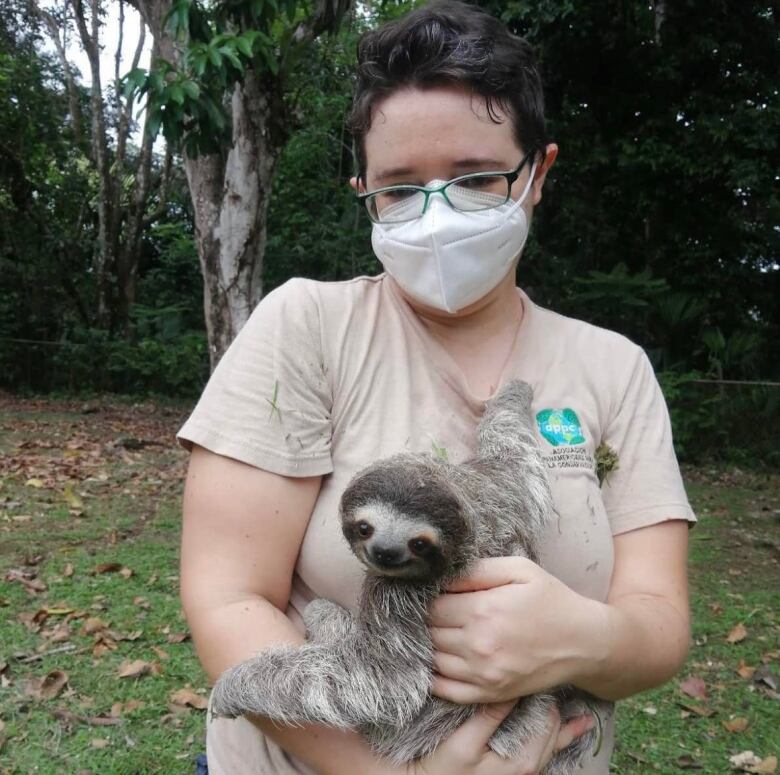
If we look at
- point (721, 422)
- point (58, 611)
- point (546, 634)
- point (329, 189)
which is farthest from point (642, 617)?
point (329, 189)

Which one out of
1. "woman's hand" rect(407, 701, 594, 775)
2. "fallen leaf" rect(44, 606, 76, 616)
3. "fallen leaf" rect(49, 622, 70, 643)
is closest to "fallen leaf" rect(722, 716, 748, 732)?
"woman's hand" rect(407, 701, 594, 775)

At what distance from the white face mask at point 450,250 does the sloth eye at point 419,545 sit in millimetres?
565

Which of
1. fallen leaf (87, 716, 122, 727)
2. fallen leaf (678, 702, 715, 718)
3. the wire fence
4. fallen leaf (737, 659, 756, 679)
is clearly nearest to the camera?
fallen leaf (87, 716, 122, 727)

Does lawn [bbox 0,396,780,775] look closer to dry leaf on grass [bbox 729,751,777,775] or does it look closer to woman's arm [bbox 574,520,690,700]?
dry leaf on grass [bbox 729,751,777,775]

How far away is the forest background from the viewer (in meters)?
6.25

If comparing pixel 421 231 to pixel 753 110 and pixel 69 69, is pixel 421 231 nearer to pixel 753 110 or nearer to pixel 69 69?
pixel 753 110

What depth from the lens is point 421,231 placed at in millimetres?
1802

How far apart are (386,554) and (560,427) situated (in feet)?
1.65

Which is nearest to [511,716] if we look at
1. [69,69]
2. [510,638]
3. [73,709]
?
[510,638]

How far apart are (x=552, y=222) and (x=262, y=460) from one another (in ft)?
35.9

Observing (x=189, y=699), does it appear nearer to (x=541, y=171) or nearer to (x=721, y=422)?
(x=541, y=171)

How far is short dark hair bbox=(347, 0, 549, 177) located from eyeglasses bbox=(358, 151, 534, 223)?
0.08 meters

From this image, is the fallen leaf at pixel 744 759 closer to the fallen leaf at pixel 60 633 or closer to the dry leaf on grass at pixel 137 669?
the dry leaf on grass at pixel 137 669

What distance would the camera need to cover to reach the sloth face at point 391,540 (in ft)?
4.88
